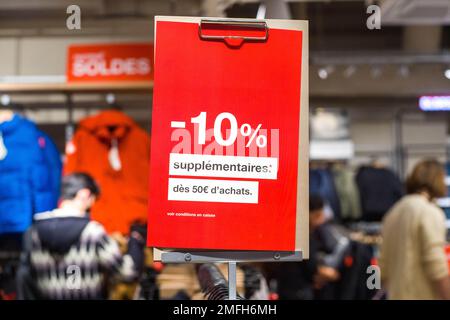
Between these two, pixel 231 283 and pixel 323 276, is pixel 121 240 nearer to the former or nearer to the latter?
pixel 323 276

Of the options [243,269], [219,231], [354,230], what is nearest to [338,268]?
[243,269]

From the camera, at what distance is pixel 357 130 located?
7496mm

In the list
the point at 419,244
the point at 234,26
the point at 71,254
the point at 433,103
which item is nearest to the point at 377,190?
the point at 433,103

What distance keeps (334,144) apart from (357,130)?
1.32ft

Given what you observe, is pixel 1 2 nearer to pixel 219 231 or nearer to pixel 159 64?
pixel 159 64

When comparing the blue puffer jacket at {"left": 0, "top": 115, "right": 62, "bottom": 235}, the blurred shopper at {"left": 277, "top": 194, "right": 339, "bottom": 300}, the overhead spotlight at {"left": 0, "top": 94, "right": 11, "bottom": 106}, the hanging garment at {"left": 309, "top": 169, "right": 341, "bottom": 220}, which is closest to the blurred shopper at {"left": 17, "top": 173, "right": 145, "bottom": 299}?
the blue puffer jacket at {"left": 0, "top": 115, "right": 62, "bottom": 235}

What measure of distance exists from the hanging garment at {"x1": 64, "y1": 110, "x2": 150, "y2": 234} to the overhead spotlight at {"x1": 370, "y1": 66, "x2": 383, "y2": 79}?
2228mm

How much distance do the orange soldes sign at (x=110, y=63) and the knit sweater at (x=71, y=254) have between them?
2.94 feet

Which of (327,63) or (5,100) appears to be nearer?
(327,63)

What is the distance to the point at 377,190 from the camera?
22.6 feet

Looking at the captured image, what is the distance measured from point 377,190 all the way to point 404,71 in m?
1.78

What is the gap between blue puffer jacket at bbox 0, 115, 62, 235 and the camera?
3645mm

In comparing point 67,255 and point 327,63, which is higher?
point 327,63

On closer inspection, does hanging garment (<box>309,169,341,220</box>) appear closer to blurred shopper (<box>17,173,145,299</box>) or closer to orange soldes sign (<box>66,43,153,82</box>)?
orange soldes sign (<box>66,43,153,82</box>)
